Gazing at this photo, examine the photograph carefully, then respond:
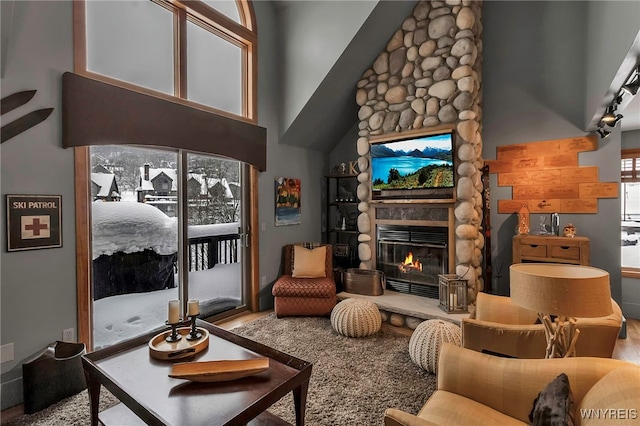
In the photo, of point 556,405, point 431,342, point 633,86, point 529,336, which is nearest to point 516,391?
point 556,405

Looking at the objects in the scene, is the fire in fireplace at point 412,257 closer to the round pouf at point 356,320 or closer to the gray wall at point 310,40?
the round pouf at point 356,320

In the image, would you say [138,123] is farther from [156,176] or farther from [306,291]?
[306,291]

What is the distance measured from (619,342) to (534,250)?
1.17 metres

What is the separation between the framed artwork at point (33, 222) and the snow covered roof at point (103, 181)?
36cm

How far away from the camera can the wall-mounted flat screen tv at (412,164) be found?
3.79 meters

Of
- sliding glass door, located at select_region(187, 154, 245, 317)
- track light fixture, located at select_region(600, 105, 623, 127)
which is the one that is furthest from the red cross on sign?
track light fixture, located at select_region(600, 105, 623, 127)

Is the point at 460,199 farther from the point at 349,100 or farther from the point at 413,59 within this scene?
the point at 349,100

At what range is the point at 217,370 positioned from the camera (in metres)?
1.63

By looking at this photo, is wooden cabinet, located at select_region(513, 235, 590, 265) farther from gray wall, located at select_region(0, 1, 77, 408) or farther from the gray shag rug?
gray wall, located at select_region(0, 1, 77, 408)

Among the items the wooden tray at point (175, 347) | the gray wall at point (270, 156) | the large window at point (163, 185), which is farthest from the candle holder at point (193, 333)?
the gray wall at point (270, 156)

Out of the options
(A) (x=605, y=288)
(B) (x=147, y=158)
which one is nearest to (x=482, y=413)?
(A) (x=605, y=288)

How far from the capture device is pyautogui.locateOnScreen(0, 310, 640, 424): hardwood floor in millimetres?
2172

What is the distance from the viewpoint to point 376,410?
213cm

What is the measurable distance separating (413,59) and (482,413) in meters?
3.97
